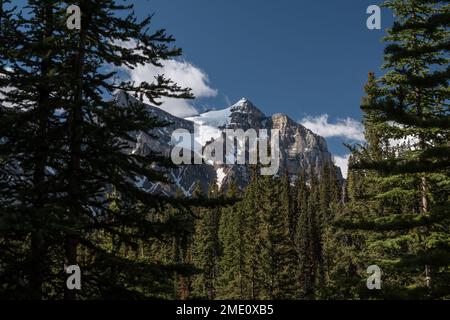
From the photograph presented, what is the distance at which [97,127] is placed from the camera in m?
9.35

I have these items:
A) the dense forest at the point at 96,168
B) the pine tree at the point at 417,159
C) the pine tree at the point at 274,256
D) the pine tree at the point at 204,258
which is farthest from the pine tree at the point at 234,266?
the dense forest at the point at 96,168

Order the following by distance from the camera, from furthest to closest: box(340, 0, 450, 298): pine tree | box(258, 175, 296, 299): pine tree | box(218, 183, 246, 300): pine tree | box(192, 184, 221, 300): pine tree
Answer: box(192, 184, 221, 300): pine tree → box(218, 183, 246, 300): pine tree → box(258, 175, 296, 299): pine tree → box(340, 0, 450, 298): pine tree

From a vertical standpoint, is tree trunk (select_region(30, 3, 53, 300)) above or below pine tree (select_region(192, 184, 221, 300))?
above

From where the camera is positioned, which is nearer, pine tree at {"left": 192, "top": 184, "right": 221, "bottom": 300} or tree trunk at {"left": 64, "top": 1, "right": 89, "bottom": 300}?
tree trunk at {"left": 64, "top": 1, "right": 89, "bottom": 300}

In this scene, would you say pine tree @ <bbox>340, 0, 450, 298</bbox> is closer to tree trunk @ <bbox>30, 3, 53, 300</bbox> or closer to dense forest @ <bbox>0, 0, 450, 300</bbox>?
dense forest @ <bbox>0, 0, 450, 300</bbox>

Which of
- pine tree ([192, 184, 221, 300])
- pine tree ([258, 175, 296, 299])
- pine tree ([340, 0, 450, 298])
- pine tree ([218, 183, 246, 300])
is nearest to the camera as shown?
pine tree ([340, 0, 450, 298])

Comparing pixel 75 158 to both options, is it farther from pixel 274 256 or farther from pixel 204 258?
pixel 204 258

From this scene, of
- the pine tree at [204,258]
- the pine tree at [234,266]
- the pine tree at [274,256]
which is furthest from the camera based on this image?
the pine tree at [204,258]

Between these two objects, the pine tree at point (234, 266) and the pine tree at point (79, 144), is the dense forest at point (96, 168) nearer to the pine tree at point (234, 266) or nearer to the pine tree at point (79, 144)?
the pine tree at point (79, 144)

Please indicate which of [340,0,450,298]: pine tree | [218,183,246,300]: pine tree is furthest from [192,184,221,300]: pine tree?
[340,0,450,298]: pine tree

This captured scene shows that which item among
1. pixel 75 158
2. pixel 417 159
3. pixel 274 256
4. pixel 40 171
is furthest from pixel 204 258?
pixel 75 158

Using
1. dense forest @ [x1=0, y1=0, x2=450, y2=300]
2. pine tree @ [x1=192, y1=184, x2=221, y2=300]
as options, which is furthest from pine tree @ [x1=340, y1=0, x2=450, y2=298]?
pine tree @ [x1=192, y1=184, x2=221, y2=300]

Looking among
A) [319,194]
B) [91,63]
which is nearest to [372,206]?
[91,63]
